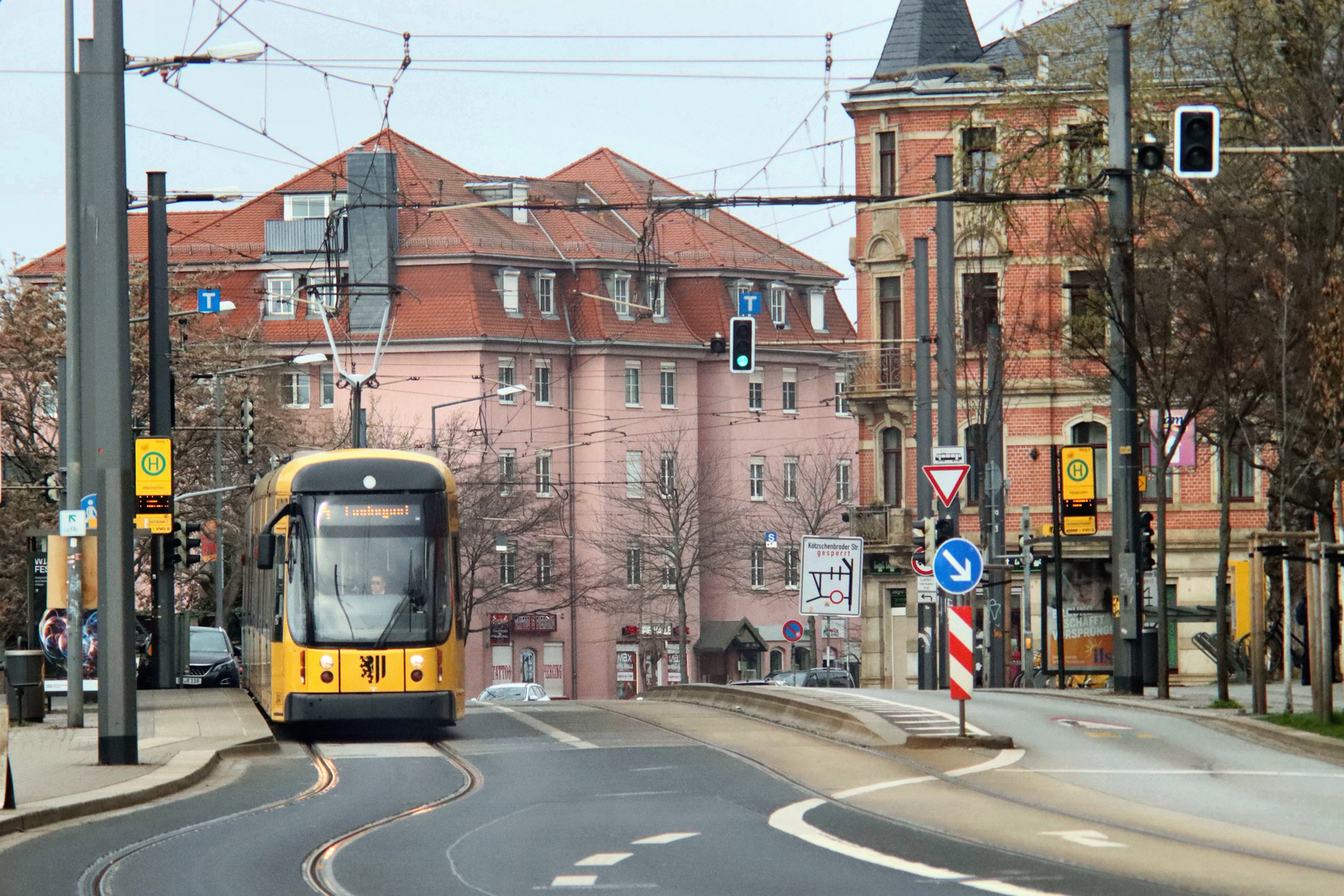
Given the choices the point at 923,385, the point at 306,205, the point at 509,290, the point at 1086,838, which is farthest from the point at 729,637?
the point at 1086,838

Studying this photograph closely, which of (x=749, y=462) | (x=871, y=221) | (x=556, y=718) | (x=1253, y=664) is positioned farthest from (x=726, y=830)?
(x=749, y=462)

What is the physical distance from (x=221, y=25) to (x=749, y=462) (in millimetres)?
68451

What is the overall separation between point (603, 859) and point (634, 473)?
78505mm

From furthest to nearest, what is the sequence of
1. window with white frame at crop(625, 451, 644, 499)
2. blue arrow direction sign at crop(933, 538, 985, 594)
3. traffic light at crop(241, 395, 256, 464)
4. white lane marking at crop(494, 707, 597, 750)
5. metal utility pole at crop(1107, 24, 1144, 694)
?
window with white frame at crop(625, 451, 644, 499) → traffic light at crop(241, 395, 256, 464) → metal utility pole at crop(1107, 24, 1144, 694) → white lane marking at crop(494, 707, 597, 750) → blue arrow direction sign at crop(933, 538, 985, 594)

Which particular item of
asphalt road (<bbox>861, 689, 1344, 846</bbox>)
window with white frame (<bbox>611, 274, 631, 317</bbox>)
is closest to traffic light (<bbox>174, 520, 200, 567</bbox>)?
asphalt road (<bbox>861, 689, 1344, 846</bbox>)

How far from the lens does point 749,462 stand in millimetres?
96625

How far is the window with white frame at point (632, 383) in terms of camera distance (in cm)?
9331

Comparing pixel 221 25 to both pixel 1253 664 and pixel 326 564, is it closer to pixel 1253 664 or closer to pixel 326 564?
pixel 326 564

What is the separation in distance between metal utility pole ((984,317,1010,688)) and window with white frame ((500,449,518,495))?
31.6 m

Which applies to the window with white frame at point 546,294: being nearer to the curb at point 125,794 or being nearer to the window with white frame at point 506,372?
the window with white frame at point 506,372

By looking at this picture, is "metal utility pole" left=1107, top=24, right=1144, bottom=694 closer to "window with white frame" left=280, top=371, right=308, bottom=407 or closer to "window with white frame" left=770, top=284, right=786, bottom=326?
"window with white frame" left=280, top=371, right=308, bottom=407

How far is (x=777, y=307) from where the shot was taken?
98.1 metres

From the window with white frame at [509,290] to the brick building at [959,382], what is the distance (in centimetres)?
2687

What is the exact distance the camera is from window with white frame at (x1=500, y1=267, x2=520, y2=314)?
90125mm
